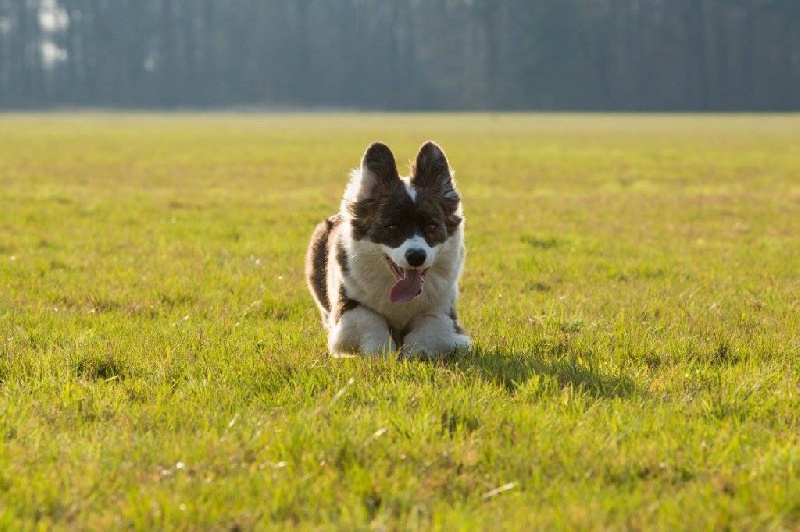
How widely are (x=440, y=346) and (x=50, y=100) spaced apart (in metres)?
134

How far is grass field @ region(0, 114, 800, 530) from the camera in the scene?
4.22 meters

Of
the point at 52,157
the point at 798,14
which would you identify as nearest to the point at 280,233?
the point at 52,157

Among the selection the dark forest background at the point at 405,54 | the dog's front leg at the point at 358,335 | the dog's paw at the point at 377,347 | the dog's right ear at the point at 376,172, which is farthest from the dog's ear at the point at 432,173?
the dark forest background at the point at 405,54

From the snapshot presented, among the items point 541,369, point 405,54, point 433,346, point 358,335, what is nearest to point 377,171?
point 358,335

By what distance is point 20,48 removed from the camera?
5182 inches

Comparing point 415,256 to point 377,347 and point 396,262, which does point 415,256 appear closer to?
point 396,262

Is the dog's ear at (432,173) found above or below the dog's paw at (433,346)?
above

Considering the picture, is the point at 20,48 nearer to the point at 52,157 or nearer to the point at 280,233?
the point at 52,157

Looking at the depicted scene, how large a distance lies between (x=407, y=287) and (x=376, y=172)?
2.83 ft

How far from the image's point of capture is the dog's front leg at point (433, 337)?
7043 millimetres

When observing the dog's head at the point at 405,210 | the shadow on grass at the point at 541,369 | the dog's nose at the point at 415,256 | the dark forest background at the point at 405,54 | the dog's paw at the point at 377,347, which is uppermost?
the dark forest background at the point at 405,54

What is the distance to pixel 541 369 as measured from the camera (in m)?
6.49

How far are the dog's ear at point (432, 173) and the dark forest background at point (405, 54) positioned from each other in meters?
118

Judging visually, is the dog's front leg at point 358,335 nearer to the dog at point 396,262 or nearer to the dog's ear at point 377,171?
the dog at point 396,262
